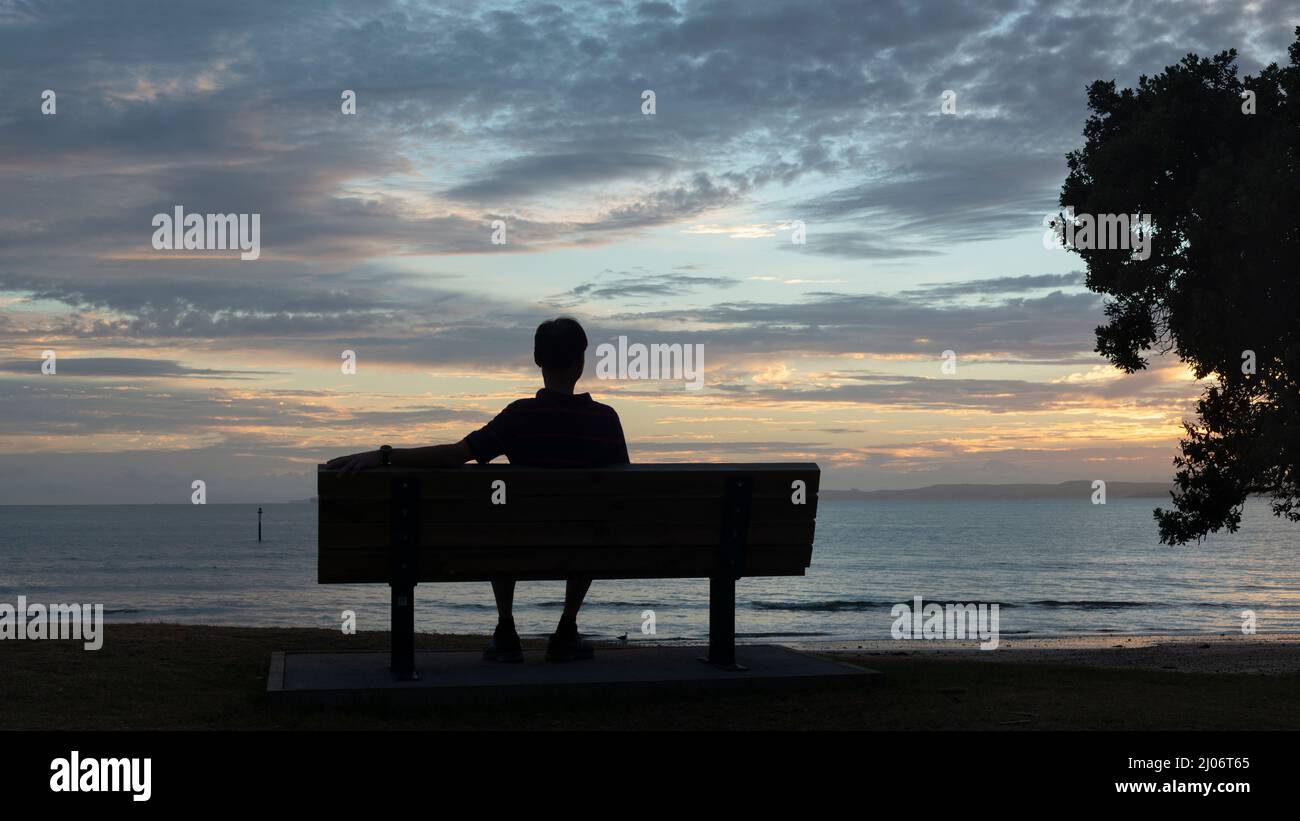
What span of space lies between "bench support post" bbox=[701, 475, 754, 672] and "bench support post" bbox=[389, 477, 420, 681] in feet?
5.86

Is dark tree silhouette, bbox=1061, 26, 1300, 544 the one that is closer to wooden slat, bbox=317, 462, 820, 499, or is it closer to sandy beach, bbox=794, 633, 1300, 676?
sandy beach, bbox=794, 633, 1300, 676

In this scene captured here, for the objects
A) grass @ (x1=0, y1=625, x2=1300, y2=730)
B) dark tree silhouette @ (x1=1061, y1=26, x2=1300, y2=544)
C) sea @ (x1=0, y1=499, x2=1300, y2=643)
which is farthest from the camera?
sea @ (x1=0, y1=499, x2=1300, y2=643)

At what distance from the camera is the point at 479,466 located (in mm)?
6449

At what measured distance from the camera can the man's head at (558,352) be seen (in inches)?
277

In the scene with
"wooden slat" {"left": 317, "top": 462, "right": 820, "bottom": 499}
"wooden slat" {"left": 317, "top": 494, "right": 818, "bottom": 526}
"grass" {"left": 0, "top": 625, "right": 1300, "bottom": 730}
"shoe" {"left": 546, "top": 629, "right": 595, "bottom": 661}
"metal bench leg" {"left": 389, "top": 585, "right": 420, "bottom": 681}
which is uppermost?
"wooden slat" {"left": 317, "top": 462, "right": 820, "bottom": 499}

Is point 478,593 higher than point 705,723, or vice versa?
point 705,723

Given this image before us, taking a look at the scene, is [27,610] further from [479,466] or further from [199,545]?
[199,545]

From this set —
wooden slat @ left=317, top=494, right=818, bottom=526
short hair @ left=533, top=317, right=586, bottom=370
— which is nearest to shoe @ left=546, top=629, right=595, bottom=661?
wooden slat @ left=317, top=494, right=818, bottom=526

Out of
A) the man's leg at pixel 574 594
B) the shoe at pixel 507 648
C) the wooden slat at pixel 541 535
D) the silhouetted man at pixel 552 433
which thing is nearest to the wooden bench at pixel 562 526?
the wooden slat at pixel 541 535

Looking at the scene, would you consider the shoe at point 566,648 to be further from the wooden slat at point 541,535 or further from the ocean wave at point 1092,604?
the ocean wave at point 1092,604

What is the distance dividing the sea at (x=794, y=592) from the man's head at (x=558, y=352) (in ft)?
61.5

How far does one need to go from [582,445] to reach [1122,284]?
11863 mm

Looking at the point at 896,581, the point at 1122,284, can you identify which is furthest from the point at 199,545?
the point at 1122,284

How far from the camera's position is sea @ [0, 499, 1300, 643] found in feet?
112
